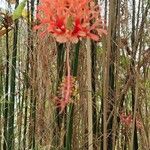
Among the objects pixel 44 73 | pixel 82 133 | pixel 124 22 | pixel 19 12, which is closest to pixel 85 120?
pixel 82 133

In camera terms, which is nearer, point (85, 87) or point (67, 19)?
point (67, 19)

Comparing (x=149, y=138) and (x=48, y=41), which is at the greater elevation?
(x=48, y=41)

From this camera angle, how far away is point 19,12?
3.51 ft

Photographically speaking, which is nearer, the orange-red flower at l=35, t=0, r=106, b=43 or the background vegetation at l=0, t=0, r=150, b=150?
the orange-red flower at l=35, t=0, r=106, b=43

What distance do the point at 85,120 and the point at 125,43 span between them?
0.51 meters

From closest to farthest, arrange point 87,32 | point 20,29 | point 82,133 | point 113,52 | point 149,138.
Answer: point 87,32
point 149,138
point 113,52
point 82,133
point 20,29

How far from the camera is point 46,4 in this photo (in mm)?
957

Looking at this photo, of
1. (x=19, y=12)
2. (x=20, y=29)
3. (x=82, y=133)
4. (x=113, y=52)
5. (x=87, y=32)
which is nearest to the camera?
(x=87, y=32)

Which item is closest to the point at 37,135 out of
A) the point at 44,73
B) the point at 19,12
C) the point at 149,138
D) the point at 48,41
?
the point at 44,73

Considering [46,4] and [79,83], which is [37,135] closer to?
[79,83]

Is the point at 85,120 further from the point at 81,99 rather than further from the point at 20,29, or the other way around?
the point at 20,29

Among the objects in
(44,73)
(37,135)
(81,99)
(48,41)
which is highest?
(48,41)

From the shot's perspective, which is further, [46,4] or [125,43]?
[125,43]

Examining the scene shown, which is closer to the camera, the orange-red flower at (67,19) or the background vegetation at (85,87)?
the orange-red flower at (67,19)
